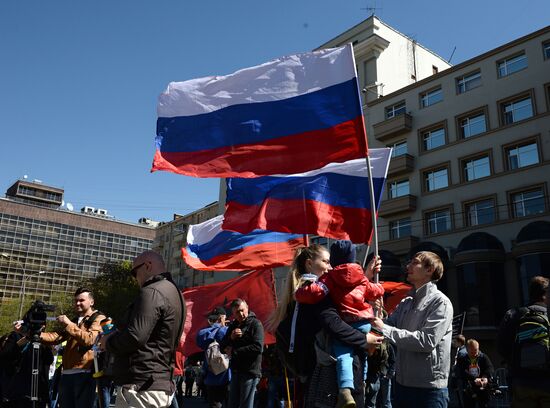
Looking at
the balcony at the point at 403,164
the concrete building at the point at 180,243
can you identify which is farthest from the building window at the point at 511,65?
the concrete building at the point at 180,243

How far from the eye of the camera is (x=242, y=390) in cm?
693

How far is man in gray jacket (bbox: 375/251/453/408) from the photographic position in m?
4.12

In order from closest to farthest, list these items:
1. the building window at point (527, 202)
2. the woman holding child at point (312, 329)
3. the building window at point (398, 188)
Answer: the woman holding child at point (312, 329) < the building window at point (527, 202) < the building window at point (398, 188)

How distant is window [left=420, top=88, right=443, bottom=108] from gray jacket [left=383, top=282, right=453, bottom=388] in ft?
109

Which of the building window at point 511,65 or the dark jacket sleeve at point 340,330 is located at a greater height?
the building window at point 511,65

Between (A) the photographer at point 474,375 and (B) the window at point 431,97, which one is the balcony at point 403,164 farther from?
(A) the photographer at point 474,375

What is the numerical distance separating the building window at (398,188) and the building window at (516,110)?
7442 millimetres

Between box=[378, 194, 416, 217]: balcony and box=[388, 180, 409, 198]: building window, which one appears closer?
box=[378, 194, 416, 217]: balcony

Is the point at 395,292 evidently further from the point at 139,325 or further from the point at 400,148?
the point at 400,148

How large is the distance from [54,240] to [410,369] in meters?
111

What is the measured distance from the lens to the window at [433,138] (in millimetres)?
34469

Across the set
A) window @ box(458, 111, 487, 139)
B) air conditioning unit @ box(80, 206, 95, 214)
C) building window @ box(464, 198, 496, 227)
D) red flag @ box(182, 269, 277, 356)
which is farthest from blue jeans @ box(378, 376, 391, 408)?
air conditioning unit @ box(80, 206, 95, 214)

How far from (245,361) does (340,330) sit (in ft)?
11.9

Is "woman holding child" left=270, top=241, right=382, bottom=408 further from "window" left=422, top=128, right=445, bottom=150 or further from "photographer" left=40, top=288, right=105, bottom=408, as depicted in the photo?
"window" left=422, top=128, right=445, bottom=150
